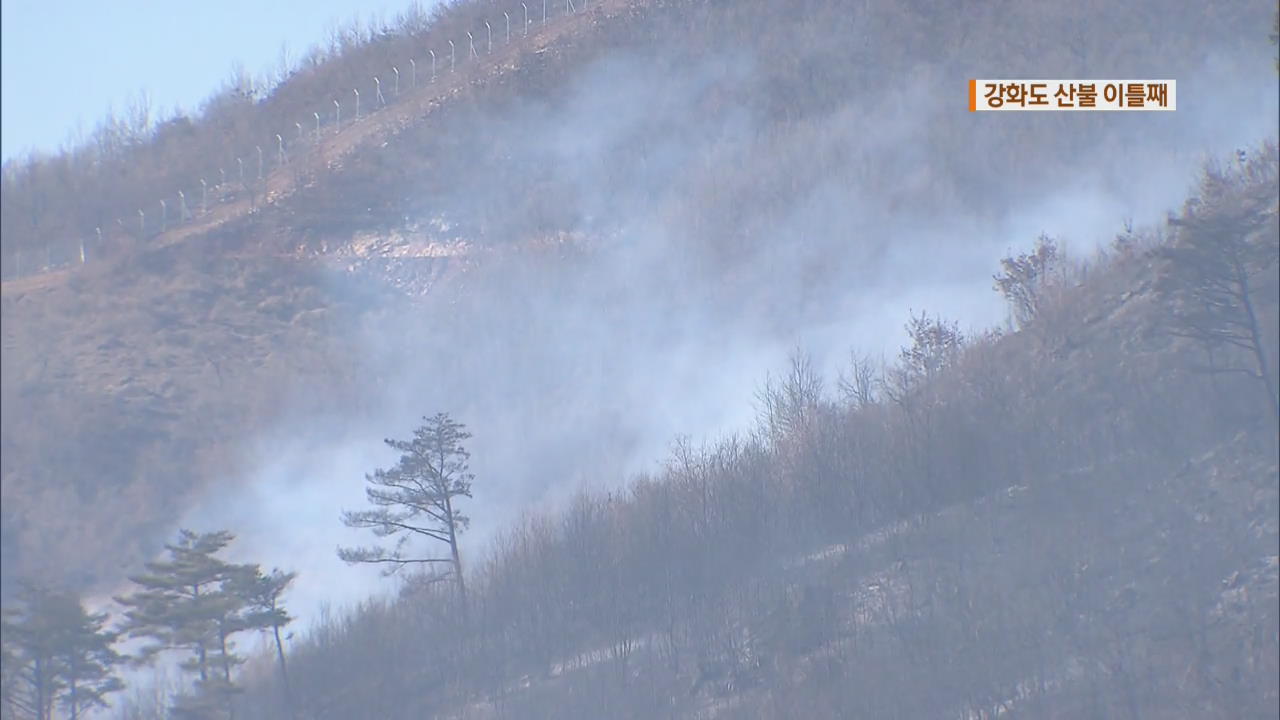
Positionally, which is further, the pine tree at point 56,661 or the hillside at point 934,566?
the pine tree at point 56,661

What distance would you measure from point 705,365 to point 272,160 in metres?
12.4

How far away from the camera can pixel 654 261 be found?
2973 cm

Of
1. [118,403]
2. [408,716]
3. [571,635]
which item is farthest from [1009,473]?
[118,403]

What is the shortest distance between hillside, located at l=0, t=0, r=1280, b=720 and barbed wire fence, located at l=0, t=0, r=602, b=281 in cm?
18

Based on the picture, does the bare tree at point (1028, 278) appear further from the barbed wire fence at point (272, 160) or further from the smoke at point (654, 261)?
the barbed wire fence at point (272, 160)

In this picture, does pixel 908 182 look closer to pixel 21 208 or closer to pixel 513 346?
pixel 513 346

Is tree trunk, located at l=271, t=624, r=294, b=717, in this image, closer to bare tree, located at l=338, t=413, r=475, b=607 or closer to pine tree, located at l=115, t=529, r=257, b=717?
pine tree, located at l=115, t=529, r=257, b=717

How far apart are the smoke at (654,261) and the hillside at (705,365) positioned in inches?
4.1

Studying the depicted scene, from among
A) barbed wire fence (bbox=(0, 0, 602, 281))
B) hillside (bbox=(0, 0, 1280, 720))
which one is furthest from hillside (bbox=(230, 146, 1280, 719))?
barbed wire fence (bbox=(0, 0, 602, 281))

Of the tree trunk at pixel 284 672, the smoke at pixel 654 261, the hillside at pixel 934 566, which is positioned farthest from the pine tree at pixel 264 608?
the smoke at pixel 654 261

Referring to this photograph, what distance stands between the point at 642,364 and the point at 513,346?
339 centimetres

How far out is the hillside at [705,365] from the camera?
14492 millimetres

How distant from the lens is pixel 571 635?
17.8 m

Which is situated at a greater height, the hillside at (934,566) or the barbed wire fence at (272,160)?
the barbed wire fence at (272,160)
